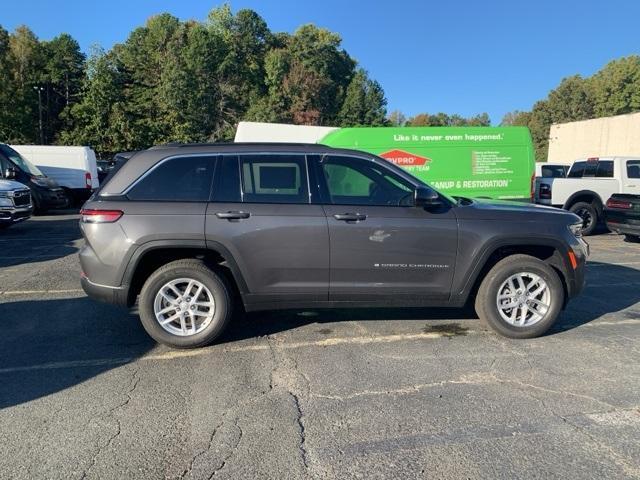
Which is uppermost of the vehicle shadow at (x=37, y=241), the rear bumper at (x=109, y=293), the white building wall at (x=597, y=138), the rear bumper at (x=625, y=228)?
the white building wall at (x=597, y=138)

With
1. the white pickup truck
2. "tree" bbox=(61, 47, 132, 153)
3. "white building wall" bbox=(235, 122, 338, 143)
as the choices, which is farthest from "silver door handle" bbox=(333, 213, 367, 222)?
"tree" bbox=(61, 47, 132, 153)

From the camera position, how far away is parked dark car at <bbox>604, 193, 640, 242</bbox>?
11188 millimetres

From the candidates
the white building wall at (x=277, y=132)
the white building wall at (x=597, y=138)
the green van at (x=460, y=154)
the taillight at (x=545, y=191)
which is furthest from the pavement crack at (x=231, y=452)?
the white building wall at (x=597, y=138)

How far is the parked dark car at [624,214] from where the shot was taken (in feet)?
36.7

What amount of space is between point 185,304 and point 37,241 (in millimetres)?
8114

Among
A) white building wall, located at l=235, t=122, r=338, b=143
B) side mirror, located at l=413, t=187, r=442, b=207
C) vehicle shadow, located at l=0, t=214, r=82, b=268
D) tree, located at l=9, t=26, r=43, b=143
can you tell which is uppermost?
tree, located at l=9, t=26, r=43, b=143

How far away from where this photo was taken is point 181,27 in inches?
2266

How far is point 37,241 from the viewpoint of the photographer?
10938 millimetres

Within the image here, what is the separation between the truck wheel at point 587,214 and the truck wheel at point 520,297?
950 centimetres

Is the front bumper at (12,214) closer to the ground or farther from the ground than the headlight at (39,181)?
closer to the ground

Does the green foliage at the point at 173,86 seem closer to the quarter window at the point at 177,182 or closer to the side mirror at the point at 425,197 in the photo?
the quarter window at the point at 177,182

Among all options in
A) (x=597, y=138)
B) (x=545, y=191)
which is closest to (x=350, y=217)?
(x=545, y=191)

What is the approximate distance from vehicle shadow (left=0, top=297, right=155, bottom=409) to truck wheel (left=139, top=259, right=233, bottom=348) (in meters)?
0.33

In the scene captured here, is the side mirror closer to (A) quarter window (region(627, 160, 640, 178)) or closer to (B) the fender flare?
(B) the fender flare
